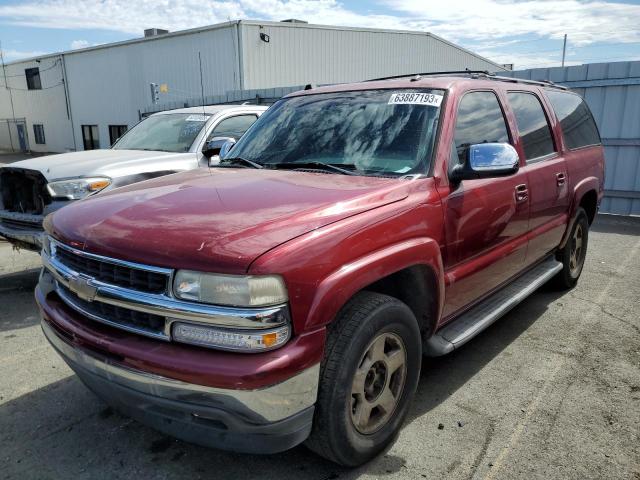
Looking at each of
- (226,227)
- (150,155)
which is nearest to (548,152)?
(226,227)

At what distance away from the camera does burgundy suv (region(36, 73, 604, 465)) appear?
1.97m

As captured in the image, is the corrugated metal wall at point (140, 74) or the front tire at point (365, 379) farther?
the corrugated metal wall at point (140, 74)

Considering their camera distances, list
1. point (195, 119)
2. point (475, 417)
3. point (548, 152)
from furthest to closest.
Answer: point (195, 119), point (548, 152), point (475, 417)

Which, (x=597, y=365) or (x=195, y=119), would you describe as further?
(x=195, y=119)

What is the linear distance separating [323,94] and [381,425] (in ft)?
7.69

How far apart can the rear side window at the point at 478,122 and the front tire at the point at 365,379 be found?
1218 millimetres

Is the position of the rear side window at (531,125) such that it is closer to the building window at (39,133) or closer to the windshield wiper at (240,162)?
the windshield wiper at (240,162)

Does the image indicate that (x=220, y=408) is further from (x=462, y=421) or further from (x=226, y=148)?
(x=226, y=148)

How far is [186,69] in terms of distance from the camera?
21156 mm

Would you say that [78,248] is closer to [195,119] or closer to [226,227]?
[226,227]

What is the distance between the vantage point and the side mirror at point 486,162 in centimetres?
285

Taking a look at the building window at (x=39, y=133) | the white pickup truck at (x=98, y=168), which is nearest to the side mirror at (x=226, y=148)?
the white pickup truck at (x=98, y=168)

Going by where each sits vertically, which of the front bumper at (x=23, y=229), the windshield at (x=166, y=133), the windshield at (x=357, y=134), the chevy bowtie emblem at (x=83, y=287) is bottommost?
the front bumper at (x=23, y=229)

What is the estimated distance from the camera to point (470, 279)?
10.5 ft
